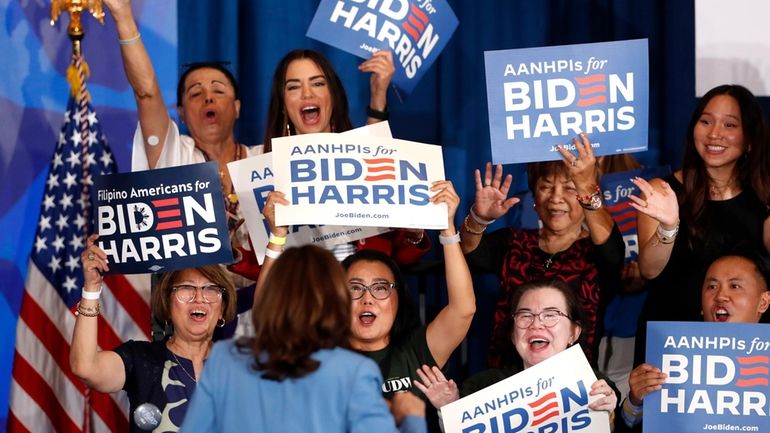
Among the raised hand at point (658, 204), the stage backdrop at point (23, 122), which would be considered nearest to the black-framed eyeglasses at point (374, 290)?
the raised hand at point (658, 204)

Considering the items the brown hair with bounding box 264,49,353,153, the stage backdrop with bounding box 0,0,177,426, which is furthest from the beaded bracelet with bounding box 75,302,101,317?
the stage backdrop with bounding box 0,0,177,426

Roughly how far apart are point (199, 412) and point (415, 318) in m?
1.30

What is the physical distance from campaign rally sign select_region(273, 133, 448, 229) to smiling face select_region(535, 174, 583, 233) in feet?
1.72

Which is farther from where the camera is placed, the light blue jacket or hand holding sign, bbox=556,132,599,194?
hand holding sign, bbox=556,132,599,194

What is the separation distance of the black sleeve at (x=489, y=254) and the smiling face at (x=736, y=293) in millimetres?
692

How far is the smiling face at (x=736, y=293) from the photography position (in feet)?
12.7

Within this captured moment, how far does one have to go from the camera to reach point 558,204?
4.14m

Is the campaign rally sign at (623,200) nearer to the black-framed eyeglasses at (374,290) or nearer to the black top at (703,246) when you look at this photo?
the black top at (703,246)

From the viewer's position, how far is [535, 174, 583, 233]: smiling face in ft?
13.6

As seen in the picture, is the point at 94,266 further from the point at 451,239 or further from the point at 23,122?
the point at 23,122

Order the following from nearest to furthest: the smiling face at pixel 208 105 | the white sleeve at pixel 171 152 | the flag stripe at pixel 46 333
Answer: the white sleeve at pixel 171 152
the smiling face at pixel 208 105
the flag stripe at pixel 46 333

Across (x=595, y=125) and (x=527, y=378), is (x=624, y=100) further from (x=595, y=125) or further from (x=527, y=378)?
(x=527, y=378)

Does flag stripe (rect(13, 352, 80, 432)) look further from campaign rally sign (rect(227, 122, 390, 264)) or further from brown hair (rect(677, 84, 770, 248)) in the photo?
brown hair (rect(677, 84, 770, 248))

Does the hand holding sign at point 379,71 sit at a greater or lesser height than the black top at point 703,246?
greater
